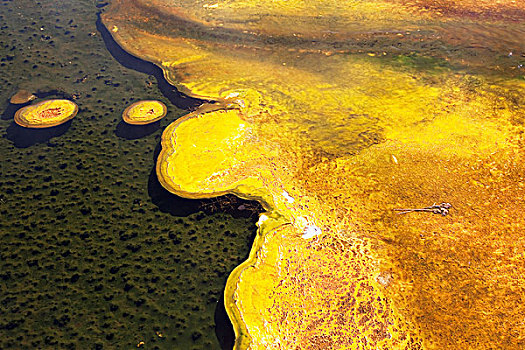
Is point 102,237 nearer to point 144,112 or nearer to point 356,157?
point 144,112

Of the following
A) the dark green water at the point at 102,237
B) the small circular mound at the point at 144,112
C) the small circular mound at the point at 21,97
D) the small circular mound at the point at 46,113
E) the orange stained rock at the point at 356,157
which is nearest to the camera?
the orange stained rock at the point at 356,157

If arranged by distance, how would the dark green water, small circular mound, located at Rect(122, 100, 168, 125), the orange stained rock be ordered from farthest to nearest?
small circular mound, located at Rect(122, 100, 168, 125) → the dark green water → the orange stained rock

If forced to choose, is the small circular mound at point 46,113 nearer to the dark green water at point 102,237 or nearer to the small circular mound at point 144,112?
the dark green water at point 102,237

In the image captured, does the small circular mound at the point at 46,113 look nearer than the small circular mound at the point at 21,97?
Yes

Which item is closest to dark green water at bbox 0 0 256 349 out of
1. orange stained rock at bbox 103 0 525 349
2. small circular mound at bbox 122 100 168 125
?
small circular mound at bbox 122 100 168 125

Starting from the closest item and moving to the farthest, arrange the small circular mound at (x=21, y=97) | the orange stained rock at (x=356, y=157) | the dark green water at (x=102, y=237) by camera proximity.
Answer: the orange stained rock at (x=356, y=157), the dark green water at (x=102, y=237), the small circular mound at (x=21, y=97)

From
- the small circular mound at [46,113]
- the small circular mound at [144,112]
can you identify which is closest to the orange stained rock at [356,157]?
the small circular mound at [144,112]

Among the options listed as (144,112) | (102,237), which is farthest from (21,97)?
(102,237)

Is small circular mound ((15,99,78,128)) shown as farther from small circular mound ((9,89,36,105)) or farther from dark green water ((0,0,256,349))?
small circular mound ((9,89,36,105))
